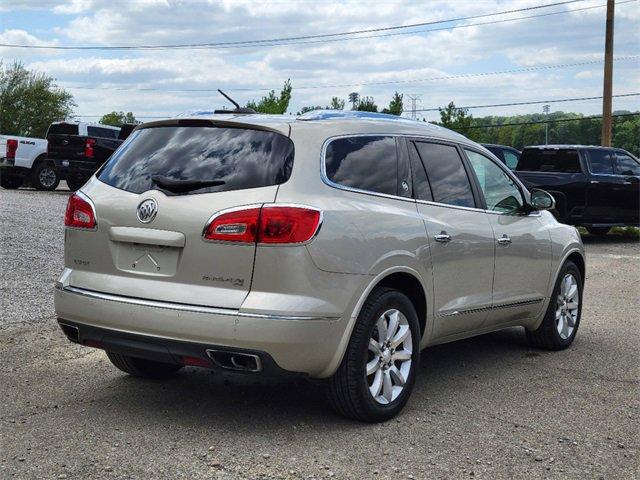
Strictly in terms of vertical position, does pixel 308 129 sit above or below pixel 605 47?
below

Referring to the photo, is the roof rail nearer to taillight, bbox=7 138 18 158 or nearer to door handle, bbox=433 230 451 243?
door handle, bbox=433 230 451 243

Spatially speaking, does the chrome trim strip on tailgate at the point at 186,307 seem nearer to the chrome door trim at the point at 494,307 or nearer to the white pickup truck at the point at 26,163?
the chrome door trim at the point at 494,307

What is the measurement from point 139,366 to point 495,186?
9.53 ft

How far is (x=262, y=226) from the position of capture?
15.5ft

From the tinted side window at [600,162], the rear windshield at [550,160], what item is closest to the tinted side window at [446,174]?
the rear windshield at [550,160]

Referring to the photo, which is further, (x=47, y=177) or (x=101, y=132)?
(x=47, y=177)

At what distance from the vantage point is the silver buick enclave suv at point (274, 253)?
4.72m

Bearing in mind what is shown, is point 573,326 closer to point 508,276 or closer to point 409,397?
point 508,276

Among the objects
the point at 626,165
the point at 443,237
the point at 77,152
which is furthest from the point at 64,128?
the point at 443,237

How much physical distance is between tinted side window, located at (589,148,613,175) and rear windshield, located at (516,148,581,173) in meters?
0.37

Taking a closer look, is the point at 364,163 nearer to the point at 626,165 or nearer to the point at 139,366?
the point at 139,366

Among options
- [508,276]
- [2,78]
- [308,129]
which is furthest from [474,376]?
[2,78]

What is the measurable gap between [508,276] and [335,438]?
2.31 meters

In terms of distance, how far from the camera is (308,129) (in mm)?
5195
